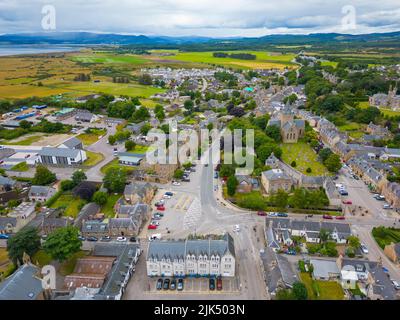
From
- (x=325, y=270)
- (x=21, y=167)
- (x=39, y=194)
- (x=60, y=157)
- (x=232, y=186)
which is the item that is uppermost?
(x=60, y=157)

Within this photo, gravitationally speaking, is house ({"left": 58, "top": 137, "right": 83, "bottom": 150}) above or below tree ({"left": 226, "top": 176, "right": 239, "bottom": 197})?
above

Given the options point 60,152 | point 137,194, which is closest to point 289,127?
point 137,194

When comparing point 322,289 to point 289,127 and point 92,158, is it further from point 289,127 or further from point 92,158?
point 92,158

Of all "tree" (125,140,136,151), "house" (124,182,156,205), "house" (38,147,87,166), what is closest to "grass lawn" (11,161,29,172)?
"house" (38,147,87,166)

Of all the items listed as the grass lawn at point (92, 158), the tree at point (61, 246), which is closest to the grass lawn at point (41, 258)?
the tree at point (61, 246)

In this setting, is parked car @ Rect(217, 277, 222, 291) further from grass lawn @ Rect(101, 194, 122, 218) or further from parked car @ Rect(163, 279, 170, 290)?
grass lawn @ Rect(101, 194, 122, 218)
